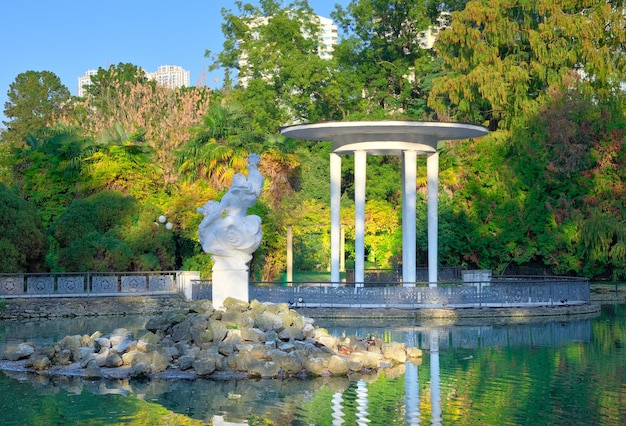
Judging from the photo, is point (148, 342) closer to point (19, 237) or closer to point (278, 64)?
point (19, 237)

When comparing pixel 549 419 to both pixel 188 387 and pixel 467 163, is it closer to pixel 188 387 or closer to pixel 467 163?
pixel 188 387

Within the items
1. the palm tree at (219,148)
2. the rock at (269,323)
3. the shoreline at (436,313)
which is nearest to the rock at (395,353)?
the rock at (269,323)

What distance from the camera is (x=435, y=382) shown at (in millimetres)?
17016

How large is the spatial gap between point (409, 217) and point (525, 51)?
15.9 metres

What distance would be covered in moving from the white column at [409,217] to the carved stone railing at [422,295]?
962 mm

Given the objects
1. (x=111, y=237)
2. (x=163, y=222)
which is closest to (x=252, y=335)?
(x=111, y=237)

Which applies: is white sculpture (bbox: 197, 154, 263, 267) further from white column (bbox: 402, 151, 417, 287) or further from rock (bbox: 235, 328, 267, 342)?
white column (bbox: 402, 151, 417, 287)

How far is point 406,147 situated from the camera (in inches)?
1211

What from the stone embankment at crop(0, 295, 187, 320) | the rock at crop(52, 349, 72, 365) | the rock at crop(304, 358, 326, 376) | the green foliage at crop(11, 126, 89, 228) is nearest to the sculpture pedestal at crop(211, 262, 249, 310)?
the rock at crop(52, 349, 72, 365)

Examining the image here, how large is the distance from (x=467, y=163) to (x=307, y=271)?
9.78 m

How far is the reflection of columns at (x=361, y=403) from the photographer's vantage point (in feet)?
45.3

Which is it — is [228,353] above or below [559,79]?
below

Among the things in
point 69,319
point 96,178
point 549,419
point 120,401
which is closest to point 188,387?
point 120,401

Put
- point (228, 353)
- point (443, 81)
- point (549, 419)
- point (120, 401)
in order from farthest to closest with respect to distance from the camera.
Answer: point (443, 81), point (228, 353), point (120, 401), point (549, 419)
